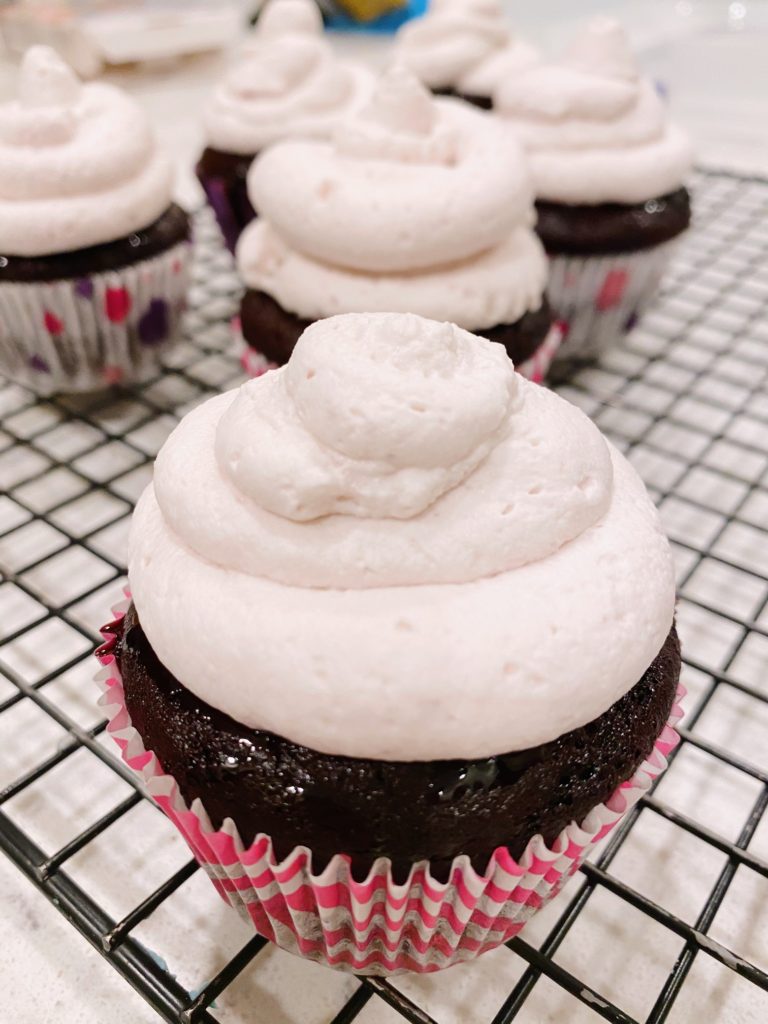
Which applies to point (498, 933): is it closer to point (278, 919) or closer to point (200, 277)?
point (278, 919)

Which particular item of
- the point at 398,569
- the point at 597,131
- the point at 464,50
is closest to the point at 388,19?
the point at 464,50

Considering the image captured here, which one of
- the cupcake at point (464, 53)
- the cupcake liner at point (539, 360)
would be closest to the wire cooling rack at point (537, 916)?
the cupcake liner at point (539, 360)

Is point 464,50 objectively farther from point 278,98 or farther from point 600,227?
point 600,227

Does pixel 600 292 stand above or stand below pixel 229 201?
below

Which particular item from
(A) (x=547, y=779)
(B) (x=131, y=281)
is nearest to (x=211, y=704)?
(A) (x=547, y=779)

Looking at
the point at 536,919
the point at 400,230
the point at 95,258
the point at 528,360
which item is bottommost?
the point at 536,919

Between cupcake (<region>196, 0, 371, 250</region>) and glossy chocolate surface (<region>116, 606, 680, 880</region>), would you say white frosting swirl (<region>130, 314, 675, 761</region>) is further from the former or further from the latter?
cupcake (<region>196, 0, 371, 250</region>)

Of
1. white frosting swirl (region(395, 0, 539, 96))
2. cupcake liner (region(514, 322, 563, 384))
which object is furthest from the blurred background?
cupcake liner (region(514, 322, 563, 384))
